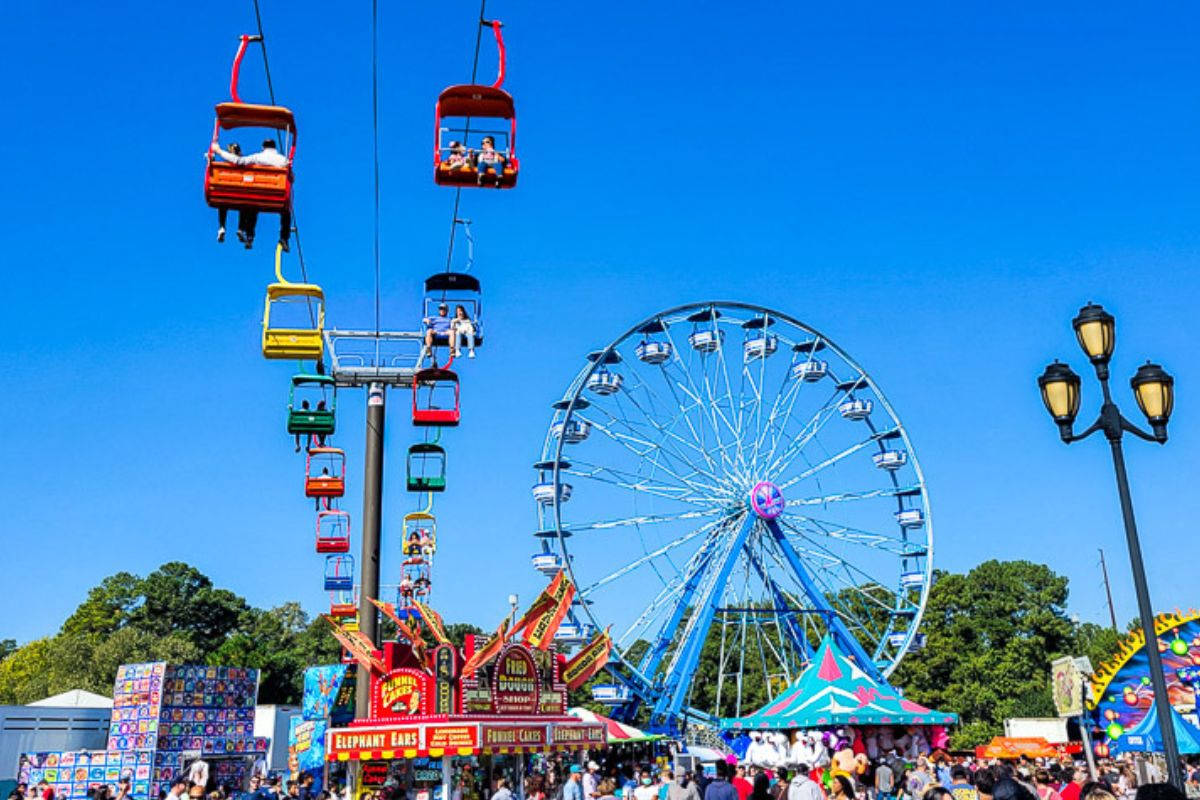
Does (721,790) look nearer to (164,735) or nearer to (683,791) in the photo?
(683,791)

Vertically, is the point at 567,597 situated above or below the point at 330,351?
below

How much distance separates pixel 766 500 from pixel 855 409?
5.33m

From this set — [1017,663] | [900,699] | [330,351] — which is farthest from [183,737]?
[1017,663]

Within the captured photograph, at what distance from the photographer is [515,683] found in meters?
17.8

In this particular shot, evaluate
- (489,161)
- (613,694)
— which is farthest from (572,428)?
(489,161)

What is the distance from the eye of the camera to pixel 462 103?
431 inches

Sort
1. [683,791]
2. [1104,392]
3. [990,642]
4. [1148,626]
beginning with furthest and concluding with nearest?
1. [990,642]
2. [683,791]
3. [1104,392]
4. [1148,626]

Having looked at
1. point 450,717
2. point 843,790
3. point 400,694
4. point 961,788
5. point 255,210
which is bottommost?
point 961,788

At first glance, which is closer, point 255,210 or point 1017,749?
point 255,210

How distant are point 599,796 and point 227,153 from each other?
7.40 metres

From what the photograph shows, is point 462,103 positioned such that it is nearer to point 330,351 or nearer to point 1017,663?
point 330,351

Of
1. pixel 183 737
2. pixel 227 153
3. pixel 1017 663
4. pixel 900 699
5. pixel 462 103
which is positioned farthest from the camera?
pixel 1017 663

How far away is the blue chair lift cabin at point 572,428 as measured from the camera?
30516mm

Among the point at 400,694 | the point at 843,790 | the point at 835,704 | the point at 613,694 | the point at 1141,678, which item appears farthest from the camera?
the point at 613,694
